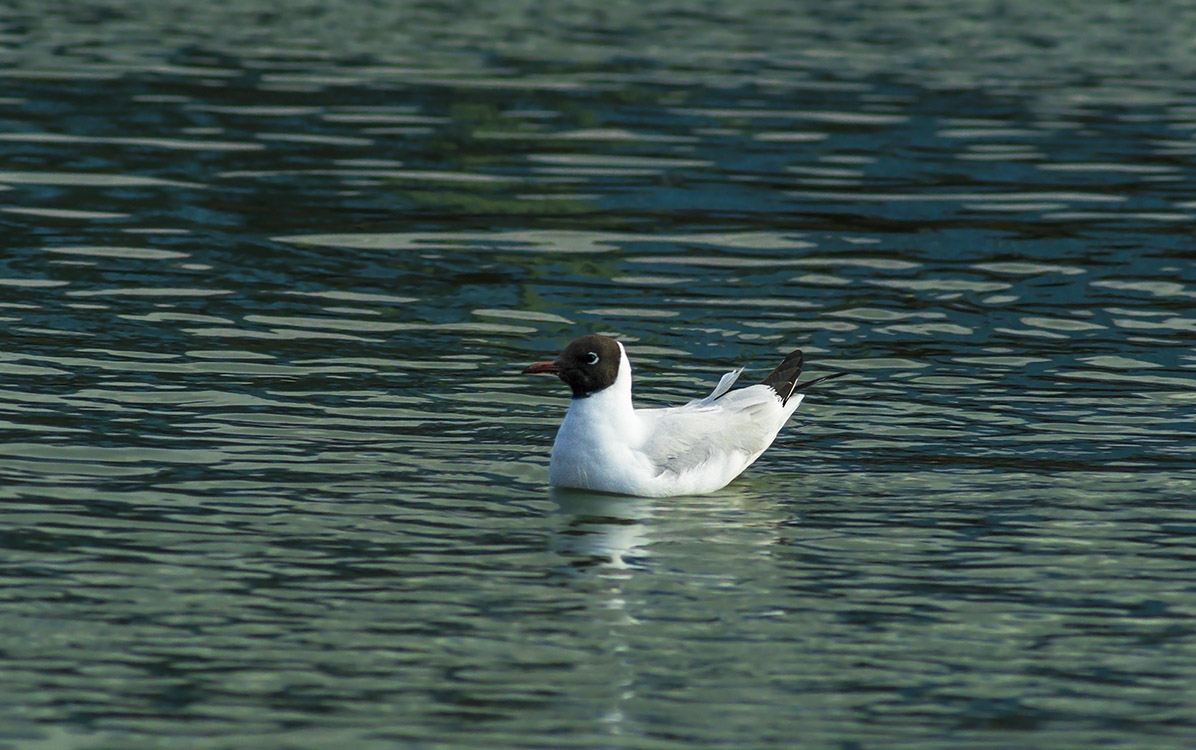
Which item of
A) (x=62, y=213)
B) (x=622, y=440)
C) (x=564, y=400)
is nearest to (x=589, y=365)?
(x=622, y=440)

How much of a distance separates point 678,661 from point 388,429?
533 cm

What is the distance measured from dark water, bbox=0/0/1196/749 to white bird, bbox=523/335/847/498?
0.22 m

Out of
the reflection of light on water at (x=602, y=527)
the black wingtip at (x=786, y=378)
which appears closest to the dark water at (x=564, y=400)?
the reflection of light on water at (x=602, y=527)

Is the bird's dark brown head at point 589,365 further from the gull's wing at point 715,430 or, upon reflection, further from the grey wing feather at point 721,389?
the grey wing feather at point 721,389

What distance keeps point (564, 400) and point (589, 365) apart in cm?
297

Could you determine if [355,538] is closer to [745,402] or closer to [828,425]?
[745,402]

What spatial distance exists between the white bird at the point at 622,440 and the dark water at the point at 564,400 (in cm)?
22

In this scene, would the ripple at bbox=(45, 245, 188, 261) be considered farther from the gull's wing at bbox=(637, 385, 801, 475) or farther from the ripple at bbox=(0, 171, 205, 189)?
the gull's wing at bbox=(637, 385, 801, 475)

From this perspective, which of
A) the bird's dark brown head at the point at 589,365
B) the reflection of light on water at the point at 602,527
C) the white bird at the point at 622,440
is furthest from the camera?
the bird's dark brown head at the point at 589,365

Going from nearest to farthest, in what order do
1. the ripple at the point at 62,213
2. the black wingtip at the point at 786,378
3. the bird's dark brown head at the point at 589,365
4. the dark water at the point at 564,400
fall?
the dark water at the point at 564,400 < the bird's dark brown head at the point at 589,365 < the black wingtip at the point at 786,378 < the ripple at the point at 62,213

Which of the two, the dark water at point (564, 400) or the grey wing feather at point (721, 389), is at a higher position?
the grey wing feather at point (721, 389)

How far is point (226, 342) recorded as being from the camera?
18.0m

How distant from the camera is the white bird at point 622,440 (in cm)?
1374

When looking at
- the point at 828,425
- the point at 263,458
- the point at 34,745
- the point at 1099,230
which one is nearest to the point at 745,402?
the point at 828,425
